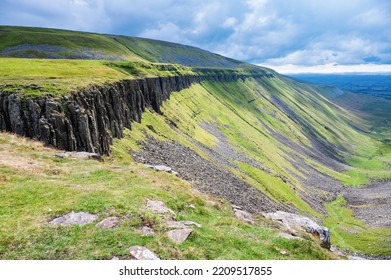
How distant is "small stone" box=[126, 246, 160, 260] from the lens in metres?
20.5

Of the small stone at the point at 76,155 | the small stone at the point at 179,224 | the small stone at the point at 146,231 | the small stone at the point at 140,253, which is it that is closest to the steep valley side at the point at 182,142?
the small stone at the point at 76,155

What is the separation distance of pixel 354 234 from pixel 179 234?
3692 inches

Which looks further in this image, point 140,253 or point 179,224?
point 179,224

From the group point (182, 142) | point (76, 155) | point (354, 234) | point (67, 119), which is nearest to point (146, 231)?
point (76, 155)

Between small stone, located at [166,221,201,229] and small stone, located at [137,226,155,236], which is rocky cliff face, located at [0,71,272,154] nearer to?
small stone, located at [166,221,201,229]

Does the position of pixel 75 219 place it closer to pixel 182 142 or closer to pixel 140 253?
pixel 140 253

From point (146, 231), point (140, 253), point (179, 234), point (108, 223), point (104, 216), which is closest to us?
point (140, 253)

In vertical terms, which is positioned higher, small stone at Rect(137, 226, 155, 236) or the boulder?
small stone at Rect(137, 226, 155, 236)

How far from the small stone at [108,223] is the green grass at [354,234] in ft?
261

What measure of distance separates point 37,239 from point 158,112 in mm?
92204

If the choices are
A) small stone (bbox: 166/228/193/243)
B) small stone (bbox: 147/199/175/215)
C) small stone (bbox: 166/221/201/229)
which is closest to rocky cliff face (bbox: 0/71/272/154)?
small stone (bbox: 147/199/175/215)

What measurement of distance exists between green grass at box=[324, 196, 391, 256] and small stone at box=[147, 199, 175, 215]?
74139 millimetres

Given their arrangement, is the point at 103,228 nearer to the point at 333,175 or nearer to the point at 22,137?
the point at 22,137

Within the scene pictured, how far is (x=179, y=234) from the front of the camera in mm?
23828
